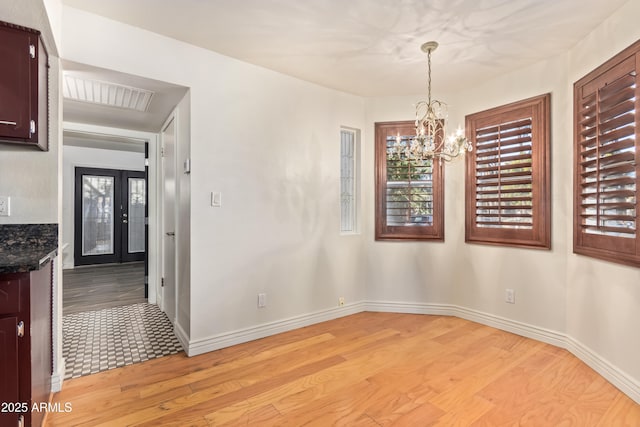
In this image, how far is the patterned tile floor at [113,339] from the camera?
8.40 feet

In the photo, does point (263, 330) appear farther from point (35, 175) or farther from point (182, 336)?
point (35, 175)

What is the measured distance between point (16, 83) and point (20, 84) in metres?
0.02

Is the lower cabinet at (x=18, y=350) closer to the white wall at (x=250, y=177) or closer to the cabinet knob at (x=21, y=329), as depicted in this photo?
the cabinet knob at (x=21, y=329)

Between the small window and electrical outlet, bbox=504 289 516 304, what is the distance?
1642 millimetres

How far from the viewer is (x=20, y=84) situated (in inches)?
69.4

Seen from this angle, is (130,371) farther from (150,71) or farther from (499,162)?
(499,162)

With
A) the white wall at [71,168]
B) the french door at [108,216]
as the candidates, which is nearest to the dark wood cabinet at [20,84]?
the french door at [108,216]

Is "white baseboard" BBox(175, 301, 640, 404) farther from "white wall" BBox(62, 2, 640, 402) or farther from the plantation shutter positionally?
the plantation shutter

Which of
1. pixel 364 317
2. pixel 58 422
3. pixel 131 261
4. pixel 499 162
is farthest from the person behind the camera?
pixel 131 261

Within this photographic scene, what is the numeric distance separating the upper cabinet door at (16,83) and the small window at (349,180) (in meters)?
2.71

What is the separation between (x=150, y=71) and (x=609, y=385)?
3.98 m

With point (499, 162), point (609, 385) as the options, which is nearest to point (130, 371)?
point (609, 385)

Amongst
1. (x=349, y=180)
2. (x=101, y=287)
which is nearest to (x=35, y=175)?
(x=349, y=180)

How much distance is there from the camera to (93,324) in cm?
339
